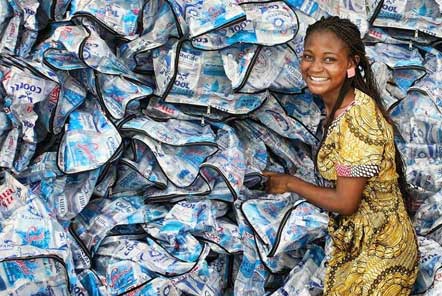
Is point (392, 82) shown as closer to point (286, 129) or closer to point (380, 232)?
point (286, 129)

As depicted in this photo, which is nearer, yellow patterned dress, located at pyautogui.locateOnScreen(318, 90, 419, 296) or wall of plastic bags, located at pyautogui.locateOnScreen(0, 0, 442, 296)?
yellow patterned dress, located at pyautogui.locateOnScreen(318, 90, 419, 296)

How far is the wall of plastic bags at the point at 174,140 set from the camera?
7.80ft

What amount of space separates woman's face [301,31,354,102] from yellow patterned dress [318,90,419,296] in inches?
2.6

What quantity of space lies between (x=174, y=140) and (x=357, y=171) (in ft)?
2.55

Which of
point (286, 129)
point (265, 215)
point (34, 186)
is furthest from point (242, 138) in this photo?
point (34, 186)

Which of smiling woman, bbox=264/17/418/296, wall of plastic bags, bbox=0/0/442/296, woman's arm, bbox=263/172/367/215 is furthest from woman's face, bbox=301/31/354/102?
wall of plastic bags, bbox=0/0/442/296

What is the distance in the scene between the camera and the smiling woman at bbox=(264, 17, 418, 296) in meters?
1.90

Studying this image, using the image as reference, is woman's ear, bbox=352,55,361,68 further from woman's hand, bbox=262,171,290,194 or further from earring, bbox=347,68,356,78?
woman's hand, bbox=262,171,290,194

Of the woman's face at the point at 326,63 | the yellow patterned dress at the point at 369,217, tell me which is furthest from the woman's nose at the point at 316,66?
the yellow patterned dress at the point at 369,217

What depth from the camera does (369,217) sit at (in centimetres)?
200

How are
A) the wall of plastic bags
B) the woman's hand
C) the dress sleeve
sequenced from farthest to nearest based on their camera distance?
the wall of plastic bags, the woman's hand, the dress sleeve

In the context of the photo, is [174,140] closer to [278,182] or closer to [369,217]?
[278,182]

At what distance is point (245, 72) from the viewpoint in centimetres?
249

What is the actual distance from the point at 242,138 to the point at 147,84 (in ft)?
1.18
